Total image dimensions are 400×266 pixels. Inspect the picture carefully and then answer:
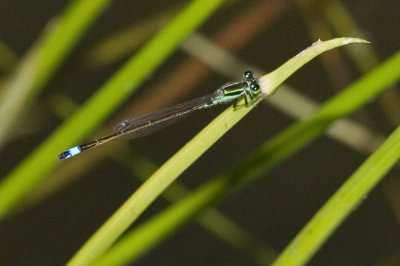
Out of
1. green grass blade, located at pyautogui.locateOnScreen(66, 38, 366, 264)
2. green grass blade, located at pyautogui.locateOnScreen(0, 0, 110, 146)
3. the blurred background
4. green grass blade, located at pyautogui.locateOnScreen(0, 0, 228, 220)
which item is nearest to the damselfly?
green grass blade, located at pyautogui.locateOnScreen(0, 0, 110, 146)

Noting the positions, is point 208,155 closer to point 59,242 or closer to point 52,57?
point 59,242

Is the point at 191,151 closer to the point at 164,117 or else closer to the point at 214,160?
the point at 164,117

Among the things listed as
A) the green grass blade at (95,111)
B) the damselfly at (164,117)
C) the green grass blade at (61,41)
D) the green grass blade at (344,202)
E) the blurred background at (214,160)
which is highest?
the blurred background at (214,160)

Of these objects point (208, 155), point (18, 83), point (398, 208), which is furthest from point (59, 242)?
point (18, 83)

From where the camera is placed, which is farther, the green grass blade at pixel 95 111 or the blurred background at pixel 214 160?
the blurred background at pixel 214 160

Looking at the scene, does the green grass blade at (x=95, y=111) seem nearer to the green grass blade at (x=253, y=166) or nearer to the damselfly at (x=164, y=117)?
the green grass blade at (x=253, y=166)

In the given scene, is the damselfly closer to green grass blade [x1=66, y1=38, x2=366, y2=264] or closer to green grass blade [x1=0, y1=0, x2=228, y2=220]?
green grass blade [x1=0, y1=0, x2=228, y2=220]

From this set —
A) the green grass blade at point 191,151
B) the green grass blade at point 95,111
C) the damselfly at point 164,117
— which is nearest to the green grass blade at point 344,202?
the green grass blade at point 191,151

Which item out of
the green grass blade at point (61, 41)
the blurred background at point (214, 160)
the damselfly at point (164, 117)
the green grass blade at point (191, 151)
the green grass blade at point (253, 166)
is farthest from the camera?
the blurred background at point (214, 160)
